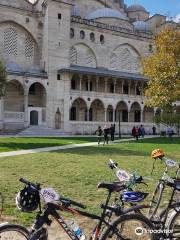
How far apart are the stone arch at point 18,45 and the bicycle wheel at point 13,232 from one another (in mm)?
48542

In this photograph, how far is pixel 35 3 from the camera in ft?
186

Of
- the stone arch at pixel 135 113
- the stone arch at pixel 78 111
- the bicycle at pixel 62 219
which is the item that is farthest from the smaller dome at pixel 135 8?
the bicycle at pixel 62 219

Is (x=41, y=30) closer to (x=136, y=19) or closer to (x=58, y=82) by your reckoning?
(x=58, y=82)

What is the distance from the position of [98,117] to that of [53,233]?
52405 mm

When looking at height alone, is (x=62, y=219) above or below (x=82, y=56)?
below

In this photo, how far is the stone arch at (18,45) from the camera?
52.3 meters

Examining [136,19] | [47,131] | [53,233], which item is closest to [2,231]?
[53,233]

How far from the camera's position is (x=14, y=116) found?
49562mm

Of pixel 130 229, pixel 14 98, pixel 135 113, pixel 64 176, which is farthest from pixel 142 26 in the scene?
pixel 130 229

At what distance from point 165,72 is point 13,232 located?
19.2m

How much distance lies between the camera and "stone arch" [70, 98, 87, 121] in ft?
185

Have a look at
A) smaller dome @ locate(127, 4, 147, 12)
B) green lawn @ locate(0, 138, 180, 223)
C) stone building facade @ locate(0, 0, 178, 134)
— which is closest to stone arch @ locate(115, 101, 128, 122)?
stone building facade @ locate(0, 0, 178, 134)

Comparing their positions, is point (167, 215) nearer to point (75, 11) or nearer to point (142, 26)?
point (75, 11)

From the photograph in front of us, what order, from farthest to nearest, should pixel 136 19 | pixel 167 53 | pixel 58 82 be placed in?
pixel 136 19 < pixel 58 82 < pixel 167 53
